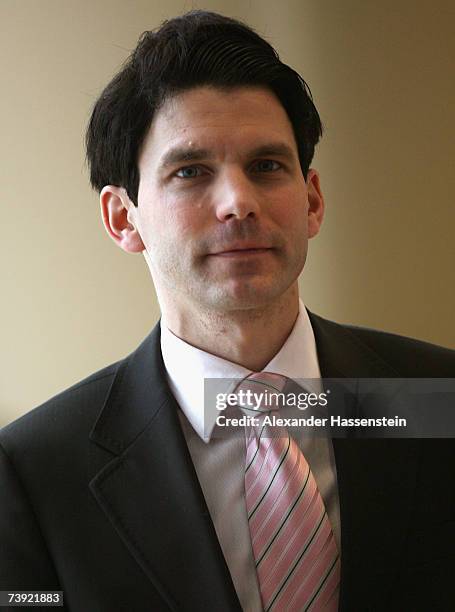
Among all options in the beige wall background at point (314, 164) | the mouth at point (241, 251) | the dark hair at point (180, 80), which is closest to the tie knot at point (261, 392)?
the mouth at point (241, 251)

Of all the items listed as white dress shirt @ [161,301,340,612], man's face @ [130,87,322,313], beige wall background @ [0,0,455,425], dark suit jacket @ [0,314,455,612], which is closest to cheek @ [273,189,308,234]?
man's face @ [130,87,322,313]

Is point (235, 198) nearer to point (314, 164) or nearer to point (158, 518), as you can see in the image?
point (158, 518)

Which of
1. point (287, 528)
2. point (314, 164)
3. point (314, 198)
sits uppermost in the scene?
point (314, 164)

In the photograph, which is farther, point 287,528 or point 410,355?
point 410,355

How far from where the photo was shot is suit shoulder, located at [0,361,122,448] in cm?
76

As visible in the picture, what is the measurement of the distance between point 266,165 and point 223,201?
73 millimetres

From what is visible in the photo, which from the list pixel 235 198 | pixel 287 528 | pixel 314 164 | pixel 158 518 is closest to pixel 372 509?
pixel 287 528

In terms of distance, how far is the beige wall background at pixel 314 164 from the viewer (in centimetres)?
107

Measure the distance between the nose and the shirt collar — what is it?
0.15 m

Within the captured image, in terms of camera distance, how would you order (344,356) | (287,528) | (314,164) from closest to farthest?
(287,528)
(344,356)
(314,164)

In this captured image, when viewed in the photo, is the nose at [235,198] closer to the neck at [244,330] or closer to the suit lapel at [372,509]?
the neck at [244,330]

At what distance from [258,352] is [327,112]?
495mm

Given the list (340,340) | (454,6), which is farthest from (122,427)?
(454,6)

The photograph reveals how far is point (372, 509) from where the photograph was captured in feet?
2.26
